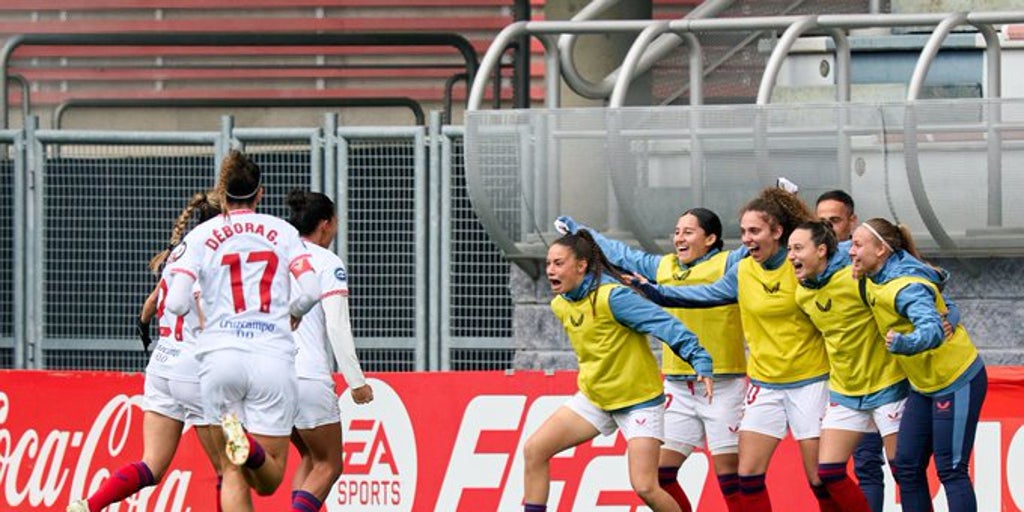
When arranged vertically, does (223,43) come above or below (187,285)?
above

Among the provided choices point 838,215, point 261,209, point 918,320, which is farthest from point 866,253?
point 261,209

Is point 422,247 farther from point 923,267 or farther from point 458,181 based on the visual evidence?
point 923,267

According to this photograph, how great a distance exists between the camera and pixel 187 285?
11750 mm

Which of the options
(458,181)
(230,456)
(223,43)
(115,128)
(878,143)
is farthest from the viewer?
(115,128)

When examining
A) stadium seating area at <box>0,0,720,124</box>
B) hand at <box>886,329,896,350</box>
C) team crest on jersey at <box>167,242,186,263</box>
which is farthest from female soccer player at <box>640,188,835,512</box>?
stadium seating area at <box>0,0,720,124</box>

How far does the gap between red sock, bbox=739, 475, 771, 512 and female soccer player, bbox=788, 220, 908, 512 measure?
37 centimetres

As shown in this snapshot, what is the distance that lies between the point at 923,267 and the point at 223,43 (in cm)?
742

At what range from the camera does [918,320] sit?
38.0 ft

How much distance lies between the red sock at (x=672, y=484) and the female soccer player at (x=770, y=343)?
0.40 m

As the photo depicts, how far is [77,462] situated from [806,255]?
5.36 metres

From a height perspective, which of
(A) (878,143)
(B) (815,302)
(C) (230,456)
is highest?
(A) (878,143)

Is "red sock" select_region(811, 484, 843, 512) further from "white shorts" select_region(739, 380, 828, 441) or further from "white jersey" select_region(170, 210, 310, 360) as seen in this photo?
"white jersey" select_region(170, 210, 310, 360)

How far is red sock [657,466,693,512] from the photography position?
41.9 feet

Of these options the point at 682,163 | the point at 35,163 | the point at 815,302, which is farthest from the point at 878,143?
the point at 35,163
